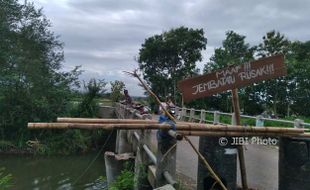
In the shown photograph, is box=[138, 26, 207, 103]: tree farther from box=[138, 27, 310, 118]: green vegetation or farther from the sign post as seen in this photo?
the sign post

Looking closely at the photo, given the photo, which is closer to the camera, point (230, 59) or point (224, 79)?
point (224, 79)

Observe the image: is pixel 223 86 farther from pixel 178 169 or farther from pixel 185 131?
pixel 178 169

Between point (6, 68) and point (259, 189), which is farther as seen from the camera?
point (6, 68)

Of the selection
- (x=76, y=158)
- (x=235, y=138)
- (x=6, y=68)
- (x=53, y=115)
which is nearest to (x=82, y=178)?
(x=76, y=158)

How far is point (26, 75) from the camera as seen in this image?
31625 millimetres

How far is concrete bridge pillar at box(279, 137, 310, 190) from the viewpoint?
5043mm

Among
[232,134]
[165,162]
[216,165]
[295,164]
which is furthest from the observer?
[165,162]

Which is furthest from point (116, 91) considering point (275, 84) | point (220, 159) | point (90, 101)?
point (220, 159)

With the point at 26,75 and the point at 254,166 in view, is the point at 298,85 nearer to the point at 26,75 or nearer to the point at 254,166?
the point at 26,75

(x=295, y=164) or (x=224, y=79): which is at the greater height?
(x=224, y=79)

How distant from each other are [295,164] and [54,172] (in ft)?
63.9

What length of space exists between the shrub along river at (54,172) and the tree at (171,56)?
19384 millimetres

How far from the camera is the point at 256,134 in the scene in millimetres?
5477

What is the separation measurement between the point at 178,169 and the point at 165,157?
2.84 meters
